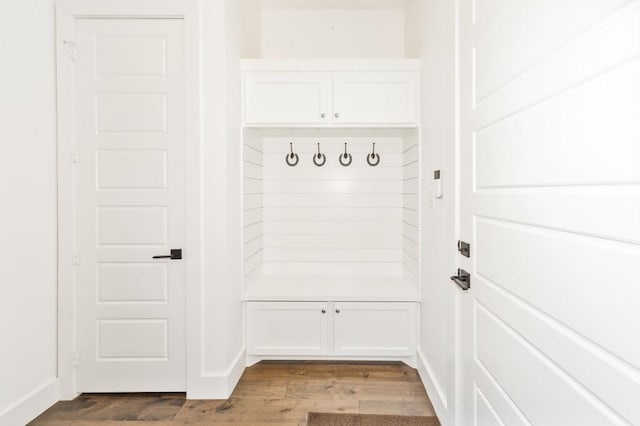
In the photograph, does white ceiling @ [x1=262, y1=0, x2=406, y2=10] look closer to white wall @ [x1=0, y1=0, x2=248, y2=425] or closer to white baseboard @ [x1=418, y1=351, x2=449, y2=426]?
white wall @ [x1=0, y1=0, x2=248, y2=425]

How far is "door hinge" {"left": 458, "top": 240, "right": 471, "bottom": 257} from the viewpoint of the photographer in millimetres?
1729

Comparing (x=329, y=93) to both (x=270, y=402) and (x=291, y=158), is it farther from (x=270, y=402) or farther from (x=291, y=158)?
(x=270, y=402)

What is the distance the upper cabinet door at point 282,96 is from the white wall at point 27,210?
124 centimetres

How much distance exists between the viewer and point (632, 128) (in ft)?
2.61

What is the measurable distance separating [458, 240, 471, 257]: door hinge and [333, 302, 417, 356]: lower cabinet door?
1.11 m

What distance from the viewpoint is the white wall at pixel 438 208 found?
1.97m

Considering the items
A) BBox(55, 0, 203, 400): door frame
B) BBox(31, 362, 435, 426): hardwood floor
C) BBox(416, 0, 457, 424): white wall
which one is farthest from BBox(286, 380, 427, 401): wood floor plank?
BBox(55, 0, 203, 400): door frame

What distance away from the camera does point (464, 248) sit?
177cm

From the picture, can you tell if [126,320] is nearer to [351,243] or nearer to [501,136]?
[351,243]

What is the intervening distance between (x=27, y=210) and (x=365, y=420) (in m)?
2.27

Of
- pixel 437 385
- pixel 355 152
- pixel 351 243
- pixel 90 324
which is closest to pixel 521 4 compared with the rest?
pixel 437 385

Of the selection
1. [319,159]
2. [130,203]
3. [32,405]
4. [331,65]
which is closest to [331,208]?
[319,159]

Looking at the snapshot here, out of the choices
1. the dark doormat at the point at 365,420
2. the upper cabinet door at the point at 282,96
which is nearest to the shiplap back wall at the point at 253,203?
the upper cabinet door at the point at 282,96

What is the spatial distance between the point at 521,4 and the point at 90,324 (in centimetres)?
279
